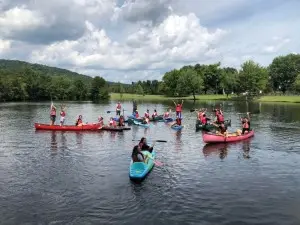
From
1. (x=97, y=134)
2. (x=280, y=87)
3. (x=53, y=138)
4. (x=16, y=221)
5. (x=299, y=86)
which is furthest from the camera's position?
(x=280, y=87)

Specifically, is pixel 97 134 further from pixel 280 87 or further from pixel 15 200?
pixel 280 87

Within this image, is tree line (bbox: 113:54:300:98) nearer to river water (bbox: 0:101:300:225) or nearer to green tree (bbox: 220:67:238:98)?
green tree (bbox: 220:67:238:98)

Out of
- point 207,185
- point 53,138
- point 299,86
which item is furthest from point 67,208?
point 299,86

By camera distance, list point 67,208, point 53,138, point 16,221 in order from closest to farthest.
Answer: point 16,221 → point 67,208 → point 53,138

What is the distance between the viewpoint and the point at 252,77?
13225cm

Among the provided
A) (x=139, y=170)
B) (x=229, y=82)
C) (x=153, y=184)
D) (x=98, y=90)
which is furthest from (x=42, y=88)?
(x=153, y=184)

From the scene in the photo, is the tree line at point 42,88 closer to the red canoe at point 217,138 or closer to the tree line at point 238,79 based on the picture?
the tree line at point 238,79

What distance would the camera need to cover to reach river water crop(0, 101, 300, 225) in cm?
1702

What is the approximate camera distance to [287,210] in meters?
17.9

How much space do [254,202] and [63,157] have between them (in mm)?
16116

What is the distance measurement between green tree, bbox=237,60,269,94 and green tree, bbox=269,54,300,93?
115ft

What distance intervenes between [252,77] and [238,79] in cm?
653

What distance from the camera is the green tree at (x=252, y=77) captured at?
133m

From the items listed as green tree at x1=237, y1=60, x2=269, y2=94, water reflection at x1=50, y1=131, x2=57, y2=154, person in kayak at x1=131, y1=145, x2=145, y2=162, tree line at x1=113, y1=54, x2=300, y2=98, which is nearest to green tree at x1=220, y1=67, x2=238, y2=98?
tree line at x1=113, y1=54, x2=300, y2=98
